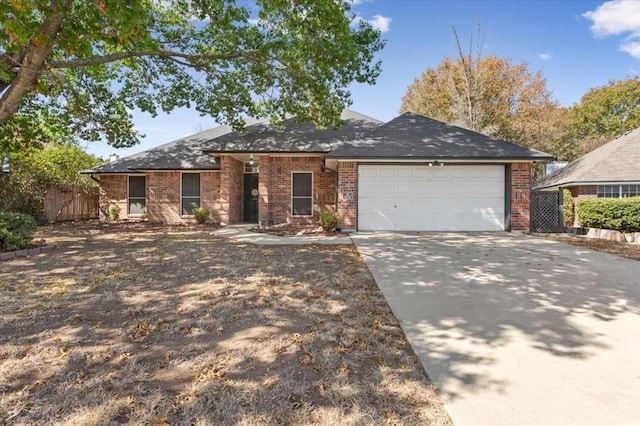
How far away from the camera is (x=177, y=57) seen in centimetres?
955

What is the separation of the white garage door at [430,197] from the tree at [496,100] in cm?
1447

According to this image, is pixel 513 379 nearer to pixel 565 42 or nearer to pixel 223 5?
pixel 223 5

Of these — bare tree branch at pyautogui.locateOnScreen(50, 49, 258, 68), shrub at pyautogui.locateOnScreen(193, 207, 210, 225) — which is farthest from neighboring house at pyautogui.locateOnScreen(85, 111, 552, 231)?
bare tree branch at pyautogui.locateOnScreen(50, 49, 258, 68)

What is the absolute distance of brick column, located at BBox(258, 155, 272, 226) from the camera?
43.4 ft

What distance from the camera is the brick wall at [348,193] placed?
11320 mm

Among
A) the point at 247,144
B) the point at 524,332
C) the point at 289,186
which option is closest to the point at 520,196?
the point at 289,186

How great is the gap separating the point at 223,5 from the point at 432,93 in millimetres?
23368

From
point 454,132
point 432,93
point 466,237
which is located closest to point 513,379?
point 466,237

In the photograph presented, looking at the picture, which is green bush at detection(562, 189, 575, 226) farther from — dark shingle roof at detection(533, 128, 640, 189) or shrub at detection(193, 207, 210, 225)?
shrub at detection(193, 207, 210, 225)

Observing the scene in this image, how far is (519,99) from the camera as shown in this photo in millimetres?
26656

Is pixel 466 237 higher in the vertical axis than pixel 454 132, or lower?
lower

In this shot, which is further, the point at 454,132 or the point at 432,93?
the point at 432,93

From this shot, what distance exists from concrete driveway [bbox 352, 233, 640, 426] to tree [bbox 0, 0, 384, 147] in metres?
5.37

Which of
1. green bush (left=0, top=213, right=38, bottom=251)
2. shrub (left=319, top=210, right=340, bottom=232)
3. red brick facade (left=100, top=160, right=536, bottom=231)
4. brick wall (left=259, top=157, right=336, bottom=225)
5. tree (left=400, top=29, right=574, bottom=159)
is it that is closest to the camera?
green bush (left=0, top=213, right=38, bottom=251)
